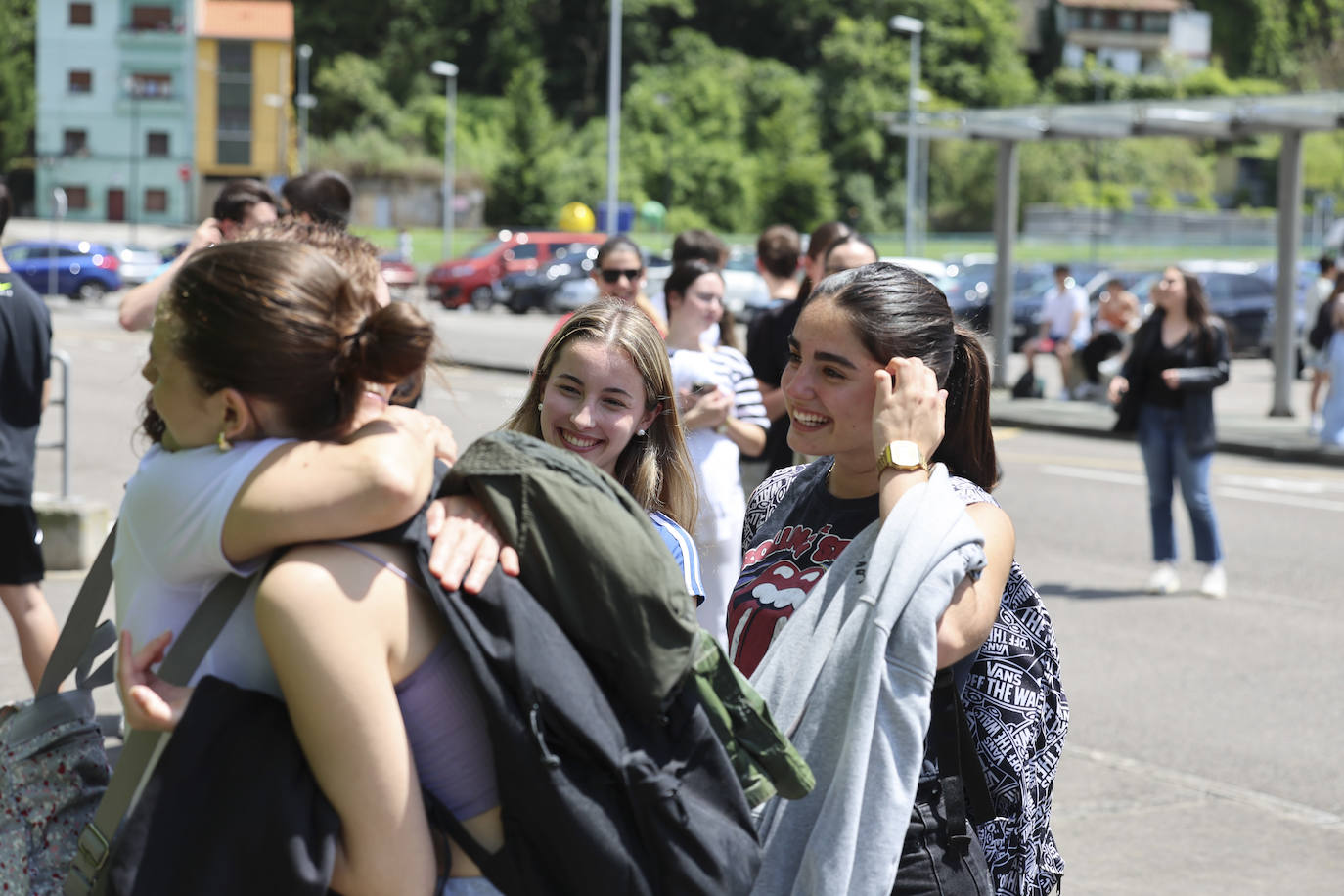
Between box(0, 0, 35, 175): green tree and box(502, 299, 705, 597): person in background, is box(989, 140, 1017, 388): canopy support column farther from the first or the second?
box(0, 0, 35, 175): green tree

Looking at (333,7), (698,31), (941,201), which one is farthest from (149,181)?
(941,201)

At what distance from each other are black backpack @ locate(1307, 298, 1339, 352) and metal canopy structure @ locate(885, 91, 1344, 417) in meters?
2.11

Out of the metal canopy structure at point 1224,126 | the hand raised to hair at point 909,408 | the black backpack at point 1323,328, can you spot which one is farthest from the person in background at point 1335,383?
the hand raised to hair at point 909,408

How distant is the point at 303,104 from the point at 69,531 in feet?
225

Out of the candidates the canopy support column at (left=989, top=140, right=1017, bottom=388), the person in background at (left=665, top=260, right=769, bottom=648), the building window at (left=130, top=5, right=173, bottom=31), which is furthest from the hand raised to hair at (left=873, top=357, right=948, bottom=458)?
the building window at (left=130, top=5, right=173, bottom=31)

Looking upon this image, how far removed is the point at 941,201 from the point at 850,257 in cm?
7333

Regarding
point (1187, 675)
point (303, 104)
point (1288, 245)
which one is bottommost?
point (1187, 675)

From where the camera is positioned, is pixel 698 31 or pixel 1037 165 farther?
pixel 698 31

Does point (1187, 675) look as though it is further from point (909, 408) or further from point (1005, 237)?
point (1005, 237)

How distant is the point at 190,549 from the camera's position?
5.87ft

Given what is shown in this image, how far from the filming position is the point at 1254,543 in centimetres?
1112

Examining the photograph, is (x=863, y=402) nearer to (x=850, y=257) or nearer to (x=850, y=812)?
(x=850, y=812)

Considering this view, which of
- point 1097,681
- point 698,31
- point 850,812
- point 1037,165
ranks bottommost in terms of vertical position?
point 1097,681

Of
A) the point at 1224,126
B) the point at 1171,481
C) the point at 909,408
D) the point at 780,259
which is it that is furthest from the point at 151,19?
the point at 909,408
